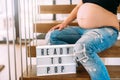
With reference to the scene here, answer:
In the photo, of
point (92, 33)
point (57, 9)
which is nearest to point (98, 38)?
point (92, 33)

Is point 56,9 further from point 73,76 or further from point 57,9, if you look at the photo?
point 73,76

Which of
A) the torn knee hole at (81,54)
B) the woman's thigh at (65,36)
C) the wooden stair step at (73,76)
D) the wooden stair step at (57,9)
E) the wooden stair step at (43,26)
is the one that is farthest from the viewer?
the wooden stair step at (57,9)

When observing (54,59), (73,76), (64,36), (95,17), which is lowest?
(73,76)

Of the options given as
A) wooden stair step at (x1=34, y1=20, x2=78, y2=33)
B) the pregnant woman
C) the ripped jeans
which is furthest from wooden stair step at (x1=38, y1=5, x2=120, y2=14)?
the ripped jeans

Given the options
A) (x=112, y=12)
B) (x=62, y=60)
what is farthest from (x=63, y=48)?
(x=112, y=12)

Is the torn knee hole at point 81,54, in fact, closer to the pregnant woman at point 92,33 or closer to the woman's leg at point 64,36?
the pregnant woman at point 92,33

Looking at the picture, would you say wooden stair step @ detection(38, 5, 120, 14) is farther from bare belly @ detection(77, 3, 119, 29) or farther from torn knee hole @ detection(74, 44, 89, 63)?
torn knee hole @ detection(74, 44, 89, 63)

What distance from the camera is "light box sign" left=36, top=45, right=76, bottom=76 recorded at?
1547mm

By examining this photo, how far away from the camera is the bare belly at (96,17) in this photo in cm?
157

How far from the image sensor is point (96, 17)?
1.58m

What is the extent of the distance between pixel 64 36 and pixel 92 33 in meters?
0.27

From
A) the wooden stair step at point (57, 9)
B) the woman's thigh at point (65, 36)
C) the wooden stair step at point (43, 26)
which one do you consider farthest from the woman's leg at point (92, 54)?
the wooden stair step at point (57, 9)

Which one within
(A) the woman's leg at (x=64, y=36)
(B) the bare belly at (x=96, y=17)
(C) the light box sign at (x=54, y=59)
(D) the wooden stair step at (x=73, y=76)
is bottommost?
(D) the wooden stair step at (x=73, y=76)

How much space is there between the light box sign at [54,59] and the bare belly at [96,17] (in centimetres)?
22
